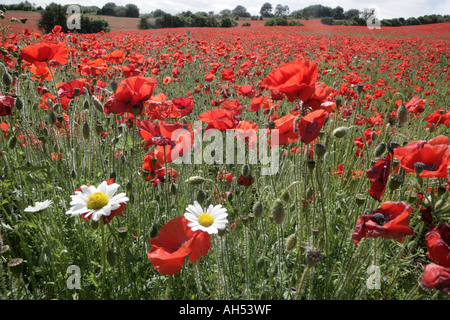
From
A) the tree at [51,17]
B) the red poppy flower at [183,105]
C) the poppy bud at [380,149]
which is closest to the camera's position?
the poppy bud at [380,149]

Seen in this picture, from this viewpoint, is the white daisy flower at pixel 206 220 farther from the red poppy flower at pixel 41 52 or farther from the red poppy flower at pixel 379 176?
the red poppy flower at pixel 41 52

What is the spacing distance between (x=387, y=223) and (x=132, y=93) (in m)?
1.28

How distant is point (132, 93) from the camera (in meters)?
1.56

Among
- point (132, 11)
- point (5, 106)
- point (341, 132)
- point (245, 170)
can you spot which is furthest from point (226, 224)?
point (132, 11)

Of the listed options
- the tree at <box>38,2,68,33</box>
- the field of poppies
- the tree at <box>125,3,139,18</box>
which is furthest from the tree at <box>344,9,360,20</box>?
the field of poppies

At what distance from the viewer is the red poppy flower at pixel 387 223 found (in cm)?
89

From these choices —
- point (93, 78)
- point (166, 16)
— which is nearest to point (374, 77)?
point (93, 78)

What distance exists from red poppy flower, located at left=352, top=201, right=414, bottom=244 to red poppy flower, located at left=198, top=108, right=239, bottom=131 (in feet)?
3.03

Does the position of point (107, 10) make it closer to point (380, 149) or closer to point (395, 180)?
point (380, 149)

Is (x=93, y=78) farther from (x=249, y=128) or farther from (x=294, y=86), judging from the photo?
(x=294, y=86)

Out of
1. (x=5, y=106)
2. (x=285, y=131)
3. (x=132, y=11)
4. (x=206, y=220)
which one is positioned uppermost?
(x=132, y=11)

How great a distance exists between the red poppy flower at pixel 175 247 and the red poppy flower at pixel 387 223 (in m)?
0.50

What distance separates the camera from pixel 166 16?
2773 centimetres

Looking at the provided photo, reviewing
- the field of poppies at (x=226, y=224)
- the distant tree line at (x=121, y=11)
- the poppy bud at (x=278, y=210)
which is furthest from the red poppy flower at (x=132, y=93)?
the distant tree line at (x=121, y=11)
